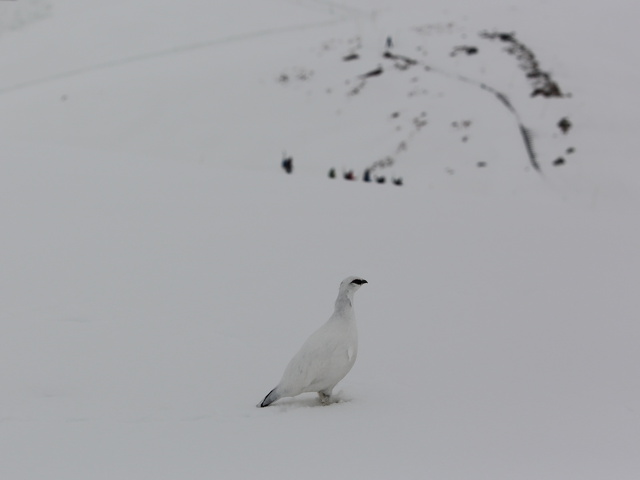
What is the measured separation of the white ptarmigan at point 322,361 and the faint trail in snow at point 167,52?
3159 cm

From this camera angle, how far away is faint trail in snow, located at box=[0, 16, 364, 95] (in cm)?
3397

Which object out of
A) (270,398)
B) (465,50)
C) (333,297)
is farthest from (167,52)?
(270,398)

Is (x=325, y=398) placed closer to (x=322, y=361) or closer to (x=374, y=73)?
(x=322, y=361)

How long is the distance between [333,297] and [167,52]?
29638 millimetres

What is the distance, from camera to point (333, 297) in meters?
8.23

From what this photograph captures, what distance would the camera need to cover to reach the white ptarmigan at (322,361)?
15.8 feet

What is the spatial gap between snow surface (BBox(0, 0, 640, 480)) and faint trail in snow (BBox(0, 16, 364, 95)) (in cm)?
1169

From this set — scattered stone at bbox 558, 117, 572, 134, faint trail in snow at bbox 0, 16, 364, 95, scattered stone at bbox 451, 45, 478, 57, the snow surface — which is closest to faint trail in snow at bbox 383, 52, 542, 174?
the snow surface

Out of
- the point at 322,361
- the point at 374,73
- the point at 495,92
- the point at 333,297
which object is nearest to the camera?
the point at 322,361

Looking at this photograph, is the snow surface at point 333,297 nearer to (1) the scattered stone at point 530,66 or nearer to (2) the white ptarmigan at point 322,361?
(2) the white ptarmigan at point 322,361

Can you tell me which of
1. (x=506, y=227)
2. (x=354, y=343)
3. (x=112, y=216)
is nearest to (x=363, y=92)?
(x=506, y=227)

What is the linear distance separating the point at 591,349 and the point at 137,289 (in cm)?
441

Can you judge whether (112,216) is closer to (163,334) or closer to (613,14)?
(163,334)

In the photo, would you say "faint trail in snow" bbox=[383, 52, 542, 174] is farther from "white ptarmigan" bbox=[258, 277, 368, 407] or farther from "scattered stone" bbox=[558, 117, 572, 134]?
"white ptarmigan" bbox=[258, 277, 368, 407]
